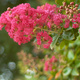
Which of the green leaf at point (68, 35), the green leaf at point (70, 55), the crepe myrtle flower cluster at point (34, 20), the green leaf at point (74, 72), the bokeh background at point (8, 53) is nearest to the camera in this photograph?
the crepe myrtle flower cluster at point (34, 20)

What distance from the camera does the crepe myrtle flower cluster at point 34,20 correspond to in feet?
2.85

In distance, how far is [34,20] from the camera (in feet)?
2.93

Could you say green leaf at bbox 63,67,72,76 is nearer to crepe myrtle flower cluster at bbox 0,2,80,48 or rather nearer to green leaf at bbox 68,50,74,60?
green leaf at bbox 68,50,74,60

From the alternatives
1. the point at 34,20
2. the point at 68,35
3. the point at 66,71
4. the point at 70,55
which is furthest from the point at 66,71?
the point at 34,20

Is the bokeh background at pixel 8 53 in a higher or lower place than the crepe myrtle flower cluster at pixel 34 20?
higher

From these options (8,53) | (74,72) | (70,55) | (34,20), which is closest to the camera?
(34,20)

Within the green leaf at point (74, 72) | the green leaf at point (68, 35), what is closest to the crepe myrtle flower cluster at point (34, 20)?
the green leaf at point (68, 35)

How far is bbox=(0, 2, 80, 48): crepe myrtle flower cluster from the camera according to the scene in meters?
0.87

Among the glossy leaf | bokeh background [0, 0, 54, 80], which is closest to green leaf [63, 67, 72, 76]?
the glossy leaf

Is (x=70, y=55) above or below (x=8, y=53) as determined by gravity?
below

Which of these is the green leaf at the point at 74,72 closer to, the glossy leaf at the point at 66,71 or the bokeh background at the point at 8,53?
the glossy leaf at the point at 66,71

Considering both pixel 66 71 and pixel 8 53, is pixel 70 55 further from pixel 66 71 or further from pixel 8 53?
pixel 8 53

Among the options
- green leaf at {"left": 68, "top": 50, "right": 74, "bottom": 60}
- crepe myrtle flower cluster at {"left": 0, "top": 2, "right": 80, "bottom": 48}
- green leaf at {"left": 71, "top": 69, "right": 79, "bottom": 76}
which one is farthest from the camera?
green leaf at {"left": 68, "top": 50, "right": 74, "bottom": 60}

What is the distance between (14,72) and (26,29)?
194 centimetres
